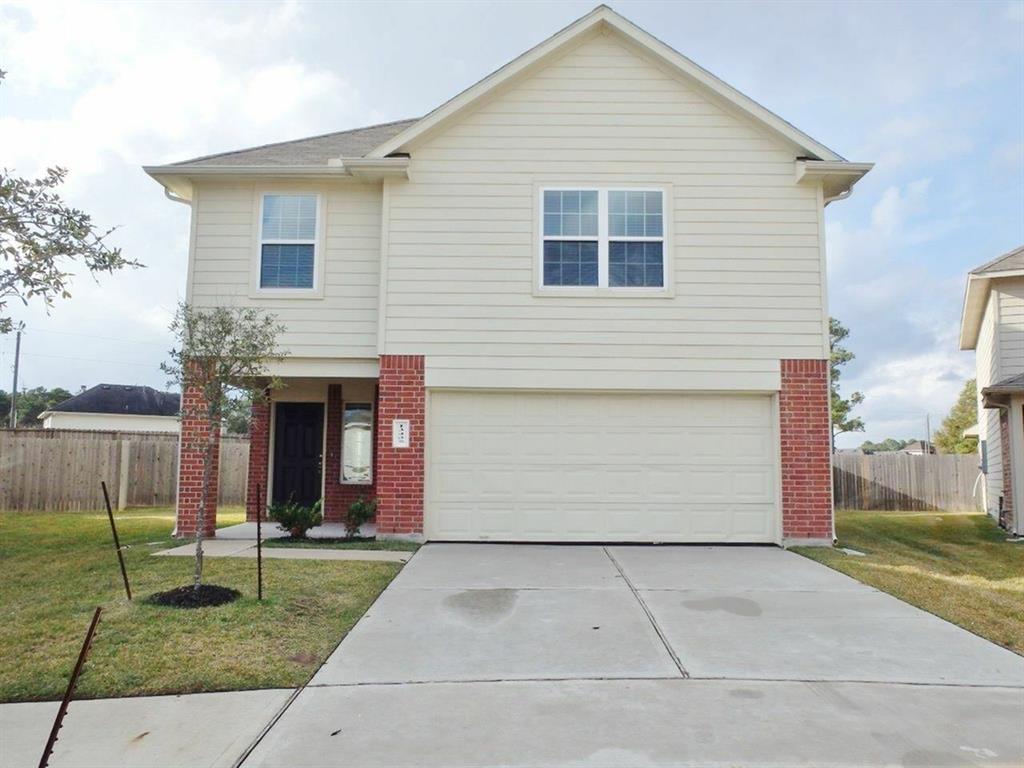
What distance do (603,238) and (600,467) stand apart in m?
3.30

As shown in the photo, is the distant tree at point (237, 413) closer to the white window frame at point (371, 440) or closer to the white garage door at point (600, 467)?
the white garage door at point (600, 467)

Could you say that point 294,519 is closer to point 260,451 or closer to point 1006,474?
point 260,451

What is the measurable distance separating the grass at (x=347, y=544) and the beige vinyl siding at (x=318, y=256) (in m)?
2.68

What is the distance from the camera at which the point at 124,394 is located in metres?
35.3

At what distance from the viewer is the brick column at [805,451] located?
10.0 meters

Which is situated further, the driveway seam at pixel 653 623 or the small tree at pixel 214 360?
the small tree at pixel 214 360

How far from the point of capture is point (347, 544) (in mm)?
9773

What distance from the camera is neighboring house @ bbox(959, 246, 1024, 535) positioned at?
41.4ft

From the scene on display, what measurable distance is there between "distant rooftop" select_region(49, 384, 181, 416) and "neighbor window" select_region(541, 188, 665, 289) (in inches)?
1117

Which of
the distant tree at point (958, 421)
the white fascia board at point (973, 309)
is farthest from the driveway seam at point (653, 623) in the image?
the distant tree at point (958, 421)

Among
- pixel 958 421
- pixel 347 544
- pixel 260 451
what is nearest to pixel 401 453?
pixel 347 544

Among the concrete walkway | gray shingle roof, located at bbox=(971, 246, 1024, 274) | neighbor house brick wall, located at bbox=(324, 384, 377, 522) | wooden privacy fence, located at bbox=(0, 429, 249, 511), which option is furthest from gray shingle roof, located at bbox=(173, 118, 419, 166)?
gray shingle roof, located at bbox=(971, 246, 1024, 274)

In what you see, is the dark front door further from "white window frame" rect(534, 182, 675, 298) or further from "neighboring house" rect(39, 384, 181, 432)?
"neighboring house" rect(39, 384, 181, 432)

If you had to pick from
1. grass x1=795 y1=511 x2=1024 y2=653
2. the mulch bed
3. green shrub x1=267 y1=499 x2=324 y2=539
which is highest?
green shrub x1=267 y1=499 x2=324 y2=539
